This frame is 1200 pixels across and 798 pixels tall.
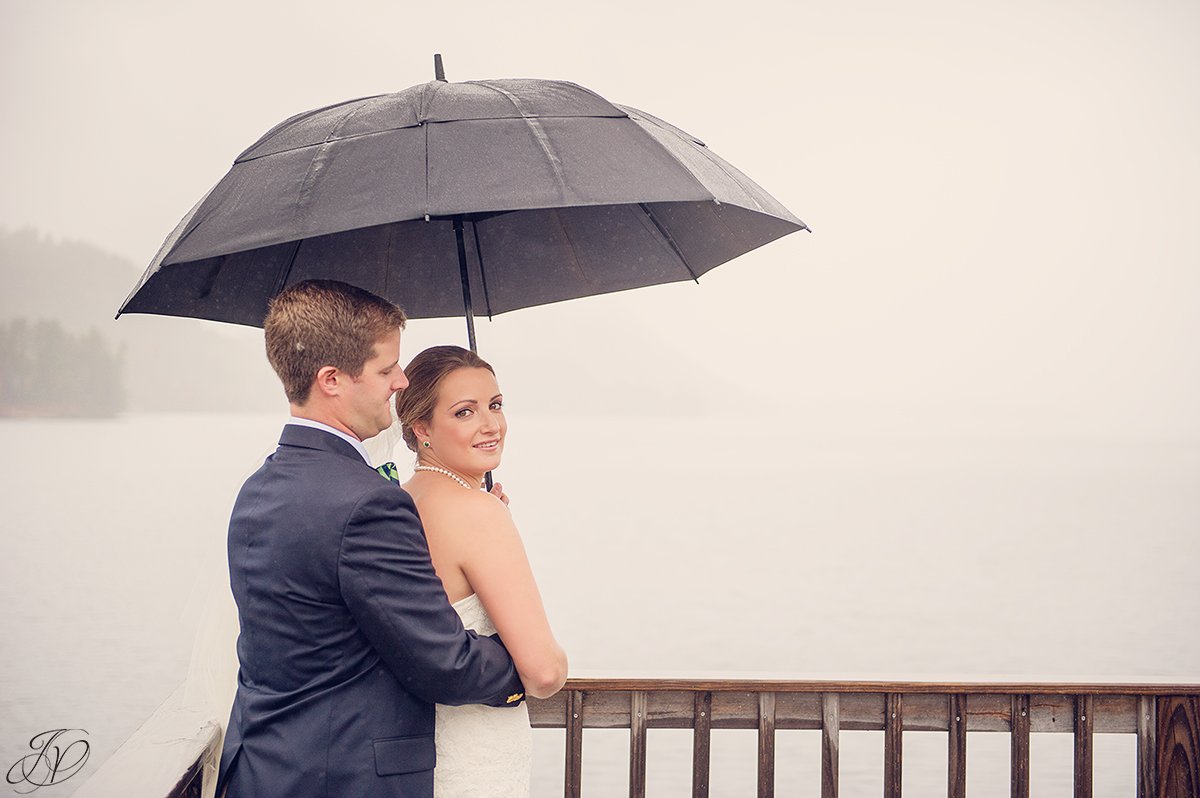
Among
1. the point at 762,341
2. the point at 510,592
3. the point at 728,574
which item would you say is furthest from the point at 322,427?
the point at 762,341

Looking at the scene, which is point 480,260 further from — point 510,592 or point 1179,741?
point 1179,741

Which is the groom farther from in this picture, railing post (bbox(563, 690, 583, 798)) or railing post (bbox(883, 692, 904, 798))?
railing post (bbox(883, 692, 904, 798))

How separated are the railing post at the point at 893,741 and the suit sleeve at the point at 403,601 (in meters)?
1.27

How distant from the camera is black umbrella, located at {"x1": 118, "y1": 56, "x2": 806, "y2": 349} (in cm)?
151

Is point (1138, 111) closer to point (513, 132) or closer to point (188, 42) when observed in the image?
point (188, 42)

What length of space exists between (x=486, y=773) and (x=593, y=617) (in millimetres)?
43356

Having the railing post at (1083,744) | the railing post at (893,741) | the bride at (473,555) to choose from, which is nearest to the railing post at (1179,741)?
the railing post at (1083,744)

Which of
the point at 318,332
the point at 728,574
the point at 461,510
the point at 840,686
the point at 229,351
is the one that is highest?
the point at 229,351

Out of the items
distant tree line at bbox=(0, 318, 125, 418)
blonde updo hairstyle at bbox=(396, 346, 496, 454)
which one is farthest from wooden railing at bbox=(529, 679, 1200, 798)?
distant tree line at bbox=(0, 318, 125, 418)

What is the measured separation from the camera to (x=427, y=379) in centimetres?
172

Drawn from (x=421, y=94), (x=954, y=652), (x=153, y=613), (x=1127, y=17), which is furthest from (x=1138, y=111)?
(x=421, y=94)

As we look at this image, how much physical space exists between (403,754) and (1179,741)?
5.98 feet

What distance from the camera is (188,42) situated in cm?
7581

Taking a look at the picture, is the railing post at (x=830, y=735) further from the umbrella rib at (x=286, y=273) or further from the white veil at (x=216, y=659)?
the umbrella rib at (x=286, y=273)
